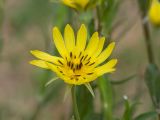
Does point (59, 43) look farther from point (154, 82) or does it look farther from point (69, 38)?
point (154, 82)

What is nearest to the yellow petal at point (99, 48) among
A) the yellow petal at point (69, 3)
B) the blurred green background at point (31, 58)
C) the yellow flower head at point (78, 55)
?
the yellow flower head at point (78, 55)

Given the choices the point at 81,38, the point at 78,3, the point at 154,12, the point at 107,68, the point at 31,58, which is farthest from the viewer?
the point at 31,58

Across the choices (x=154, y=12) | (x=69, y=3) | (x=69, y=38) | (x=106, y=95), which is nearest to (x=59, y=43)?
(x=69, y=38)

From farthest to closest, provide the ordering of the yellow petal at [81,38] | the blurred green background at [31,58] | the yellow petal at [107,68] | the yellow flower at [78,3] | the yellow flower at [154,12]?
the blurred green background at [31,58]
the yellow flower at [154,12]
the yellow flower at [78,3]
the yellow petal at [81,38]
the yellow petal at [107,68]

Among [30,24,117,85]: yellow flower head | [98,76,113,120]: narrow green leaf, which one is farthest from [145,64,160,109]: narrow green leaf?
[30,24,117,85]: yellow flower head

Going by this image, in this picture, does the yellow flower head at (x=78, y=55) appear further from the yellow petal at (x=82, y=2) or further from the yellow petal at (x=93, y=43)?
the yellow petal at (x=82, y=2)

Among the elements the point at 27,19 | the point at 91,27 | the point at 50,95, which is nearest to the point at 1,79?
the point at 27,19
